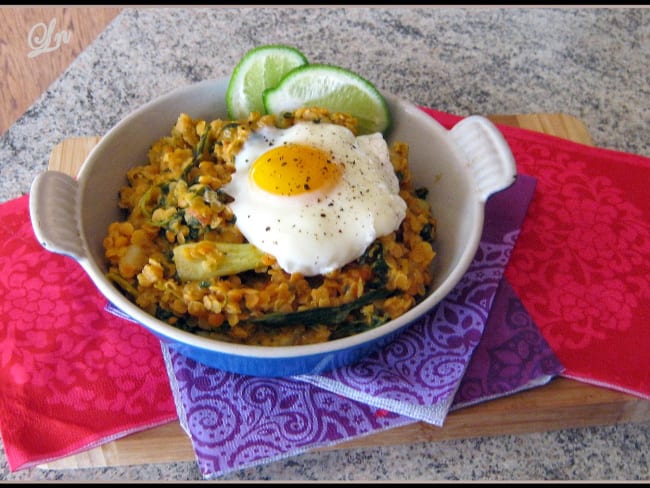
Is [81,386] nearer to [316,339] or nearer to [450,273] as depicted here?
[316,339]

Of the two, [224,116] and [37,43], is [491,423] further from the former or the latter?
[37,43]

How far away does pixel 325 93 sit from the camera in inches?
70.6

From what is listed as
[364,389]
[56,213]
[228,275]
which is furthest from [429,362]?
[56,213]

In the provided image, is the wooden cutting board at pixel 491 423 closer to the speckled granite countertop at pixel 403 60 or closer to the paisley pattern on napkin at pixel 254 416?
the paisley pattern on napkin at pixel 254 416

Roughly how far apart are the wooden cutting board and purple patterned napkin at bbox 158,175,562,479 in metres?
0.03

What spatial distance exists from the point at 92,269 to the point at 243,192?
380 millimetres

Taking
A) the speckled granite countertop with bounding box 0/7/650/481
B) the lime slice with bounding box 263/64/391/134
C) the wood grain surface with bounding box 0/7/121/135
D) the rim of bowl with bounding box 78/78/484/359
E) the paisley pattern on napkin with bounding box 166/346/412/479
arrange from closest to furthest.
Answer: the rim of bowl with bounding box 78/78/484/359 → the paisley pattern on napkin with bounding box 166/346/412/479 → the lime slice with bounding box 263/64/391/134 → the speckled granite countertop with bounding box 0/7/650/481 → the wood grain surface with bounding box 0/7/121/135

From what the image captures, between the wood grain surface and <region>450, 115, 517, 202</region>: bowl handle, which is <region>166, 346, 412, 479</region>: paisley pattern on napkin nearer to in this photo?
<region>450, 115, 517, 202</region>: bowl handle

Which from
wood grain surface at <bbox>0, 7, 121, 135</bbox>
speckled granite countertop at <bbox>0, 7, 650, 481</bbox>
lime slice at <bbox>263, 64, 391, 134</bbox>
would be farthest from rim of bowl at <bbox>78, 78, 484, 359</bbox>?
wood grain surface at <bbox>0, 7, 121, 135</bbox>

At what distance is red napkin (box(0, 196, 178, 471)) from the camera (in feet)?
4.82

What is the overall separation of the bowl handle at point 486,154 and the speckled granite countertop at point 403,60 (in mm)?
830

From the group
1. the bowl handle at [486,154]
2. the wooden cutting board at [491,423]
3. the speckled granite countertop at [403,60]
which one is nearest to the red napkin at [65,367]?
the wooden cutting board at [491,423]

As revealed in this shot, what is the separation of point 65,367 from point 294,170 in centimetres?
71

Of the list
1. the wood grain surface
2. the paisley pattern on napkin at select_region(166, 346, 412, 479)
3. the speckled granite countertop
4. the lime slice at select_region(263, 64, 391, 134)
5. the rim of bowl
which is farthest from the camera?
the wood grain surface
